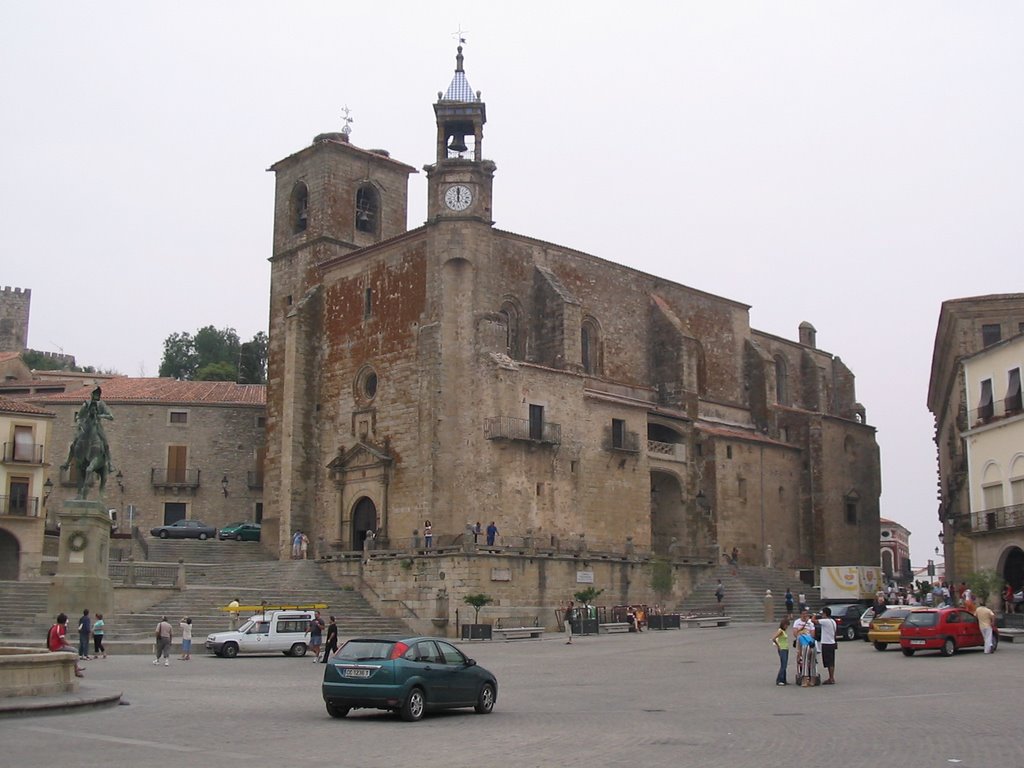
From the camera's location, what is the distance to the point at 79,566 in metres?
29.6

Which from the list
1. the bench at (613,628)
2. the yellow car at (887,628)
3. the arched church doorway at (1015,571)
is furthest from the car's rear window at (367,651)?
the arched church doorway at (1015,571)

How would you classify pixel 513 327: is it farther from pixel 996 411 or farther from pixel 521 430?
pixel 996 411

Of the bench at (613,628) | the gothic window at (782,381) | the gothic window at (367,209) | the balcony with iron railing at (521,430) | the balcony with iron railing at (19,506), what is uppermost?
the gothic window at (367,209)

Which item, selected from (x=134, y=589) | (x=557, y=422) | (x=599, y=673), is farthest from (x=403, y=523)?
(x=599, y=673)

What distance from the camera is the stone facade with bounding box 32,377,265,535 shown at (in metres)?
50.6

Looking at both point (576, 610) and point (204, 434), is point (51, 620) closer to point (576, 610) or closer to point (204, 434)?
point (576, 610)

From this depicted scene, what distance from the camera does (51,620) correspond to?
96.4 ft

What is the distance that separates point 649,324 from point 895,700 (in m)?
34.5

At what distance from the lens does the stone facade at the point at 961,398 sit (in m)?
38.3

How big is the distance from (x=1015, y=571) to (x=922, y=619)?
1318 cm

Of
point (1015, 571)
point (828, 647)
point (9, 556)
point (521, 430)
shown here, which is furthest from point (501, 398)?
point (828, 647)

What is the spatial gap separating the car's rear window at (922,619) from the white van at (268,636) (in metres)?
13.7

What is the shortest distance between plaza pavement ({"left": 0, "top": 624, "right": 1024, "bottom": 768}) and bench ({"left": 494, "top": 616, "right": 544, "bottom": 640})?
410 inches

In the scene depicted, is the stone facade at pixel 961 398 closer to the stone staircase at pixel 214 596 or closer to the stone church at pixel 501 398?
the stone church at pixel 501 398
